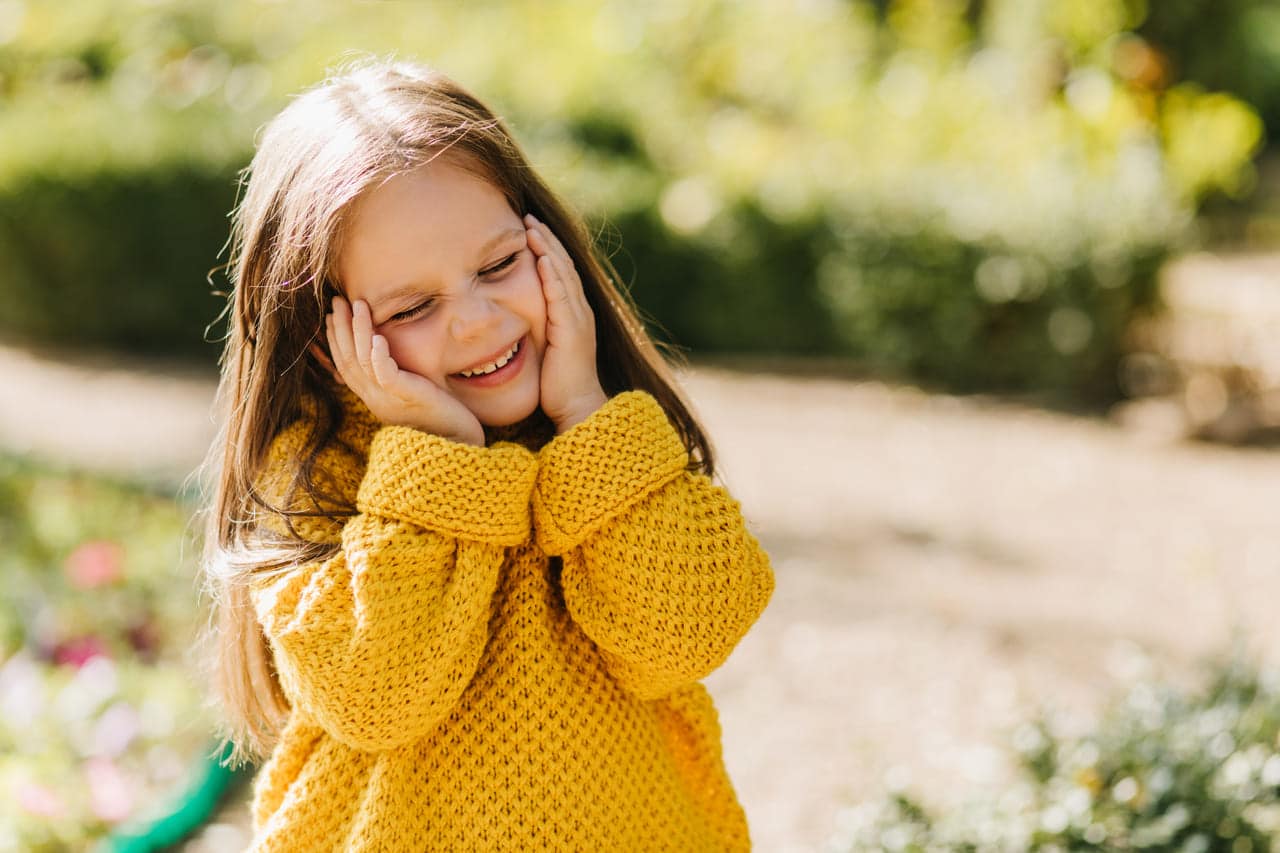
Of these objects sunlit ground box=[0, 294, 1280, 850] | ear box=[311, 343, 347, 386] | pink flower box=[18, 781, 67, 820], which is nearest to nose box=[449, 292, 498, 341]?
ear box=[311, 343, 347, 386]

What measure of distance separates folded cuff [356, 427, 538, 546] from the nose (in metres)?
0.15

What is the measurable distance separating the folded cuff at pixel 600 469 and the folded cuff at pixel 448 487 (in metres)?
0.05

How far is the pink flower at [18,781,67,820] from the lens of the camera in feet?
9.95

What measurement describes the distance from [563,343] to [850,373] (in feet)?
21.0

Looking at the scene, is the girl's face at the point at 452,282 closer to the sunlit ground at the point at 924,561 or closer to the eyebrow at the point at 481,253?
the eyebrow at the point at 481,253

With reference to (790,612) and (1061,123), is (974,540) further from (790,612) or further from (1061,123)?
(1061,123)

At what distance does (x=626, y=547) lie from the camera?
1.64 meters

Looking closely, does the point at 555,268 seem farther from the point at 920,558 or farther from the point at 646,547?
the point at 920,558

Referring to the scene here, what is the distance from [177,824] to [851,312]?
5.47 meters

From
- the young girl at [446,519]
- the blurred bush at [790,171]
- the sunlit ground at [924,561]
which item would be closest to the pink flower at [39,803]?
the sunlit ground at [924,561]

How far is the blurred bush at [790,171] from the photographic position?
7.10 meters

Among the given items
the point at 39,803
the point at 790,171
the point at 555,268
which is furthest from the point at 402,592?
the point at 790,171

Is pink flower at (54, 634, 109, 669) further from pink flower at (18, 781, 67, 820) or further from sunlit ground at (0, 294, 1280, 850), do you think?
sunlit ground at (0, 294, 1280, 850)

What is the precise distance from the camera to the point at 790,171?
7.91 meters
